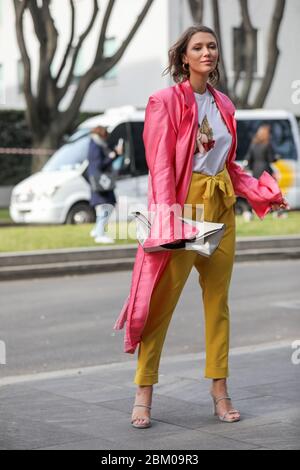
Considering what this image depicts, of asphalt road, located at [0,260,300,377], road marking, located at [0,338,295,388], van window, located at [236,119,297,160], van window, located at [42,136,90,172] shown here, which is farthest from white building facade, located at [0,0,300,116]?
road marking, located at [0,338,295,388]

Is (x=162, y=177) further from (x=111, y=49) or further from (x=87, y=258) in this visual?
(x=111, y=49)

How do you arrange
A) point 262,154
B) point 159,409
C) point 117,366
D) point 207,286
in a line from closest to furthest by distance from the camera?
point 207,286
point 159,409
point 117,366
point 262,154

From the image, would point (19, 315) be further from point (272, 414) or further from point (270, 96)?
point (270, 96)

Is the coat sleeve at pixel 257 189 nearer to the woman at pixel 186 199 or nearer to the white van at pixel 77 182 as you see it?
the woman at pixel 186 199

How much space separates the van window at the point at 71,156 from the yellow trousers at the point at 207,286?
15056 mm

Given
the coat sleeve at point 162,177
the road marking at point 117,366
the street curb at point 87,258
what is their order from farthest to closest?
1. the street curb at point 87,258
2. the road marking at point 117,366
3. the coat sleeve at point 162,177

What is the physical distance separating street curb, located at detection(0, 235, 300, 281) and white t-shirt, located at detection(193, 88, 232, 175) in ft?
25.5

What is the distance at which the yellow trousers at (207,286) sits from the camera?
5.21 metres

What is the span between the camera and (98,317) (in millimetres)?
9664

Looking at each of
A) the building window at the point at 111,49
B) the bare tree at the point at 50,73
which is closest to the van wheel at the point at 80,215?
the bare tree at the point at 50,73

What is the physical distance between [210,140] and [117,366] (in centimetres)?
226

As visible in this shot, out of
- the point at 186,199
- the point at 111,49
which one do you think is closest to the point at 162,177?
the point at 186,199

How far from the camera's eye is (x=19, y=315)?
386 inches

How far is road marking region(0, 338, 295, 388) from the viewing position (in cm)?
661
